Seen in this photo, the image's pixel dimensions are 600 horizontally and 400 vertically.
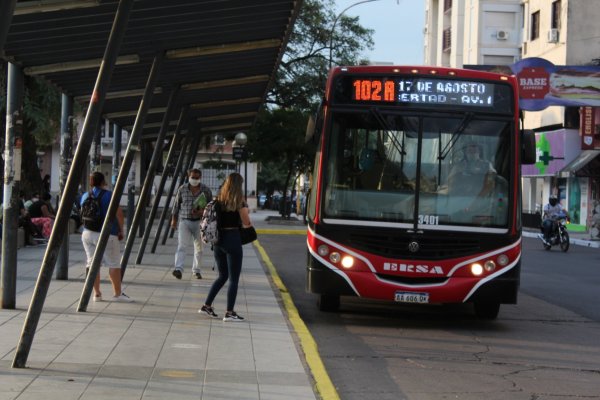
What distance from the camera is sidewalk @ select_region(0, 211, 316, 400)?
23.0 ft

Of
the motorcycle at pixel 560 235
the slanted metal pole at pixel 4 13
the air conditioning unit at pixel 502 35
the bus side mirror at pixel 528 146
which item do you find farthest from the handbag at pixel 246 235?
the air conditioning unit at pixel 502 35

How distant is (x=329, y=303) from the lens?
12.4 metres

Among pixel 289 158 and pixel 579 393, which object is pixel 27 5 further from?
pixel 289 158

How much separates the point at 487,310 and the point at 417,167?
7.55ft

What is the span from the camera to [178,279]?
15.5 metres

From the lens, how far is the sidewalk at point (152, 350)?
702cm

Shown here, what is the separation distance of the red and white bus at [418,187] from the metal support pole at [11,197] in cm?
360

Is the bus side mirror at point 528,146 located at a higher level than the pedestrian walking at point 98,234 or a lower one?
higher

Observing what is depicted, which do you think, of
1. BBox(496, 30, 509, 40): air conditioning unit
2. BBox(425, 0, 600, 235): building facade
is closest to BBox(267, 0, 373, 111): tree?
BBox(425, 0, 600, 235): building facade

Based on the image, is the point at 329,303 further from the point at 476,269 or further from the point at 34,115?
the point at 34,115

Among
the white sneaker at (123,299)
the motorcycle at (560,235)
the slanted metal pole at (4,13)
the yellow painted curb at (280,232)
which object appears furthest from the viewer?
the yellow painted curb at (280,232)

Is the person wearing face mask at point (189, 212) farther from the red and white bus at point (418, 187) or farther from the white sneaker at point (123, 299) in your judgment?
the red and white bus at point (418, 187)

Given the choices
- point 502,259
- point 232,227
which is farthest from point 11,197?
point 502,259

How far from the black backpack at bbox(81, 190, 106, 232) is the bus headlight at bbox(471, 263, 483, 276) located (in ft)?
15.6
